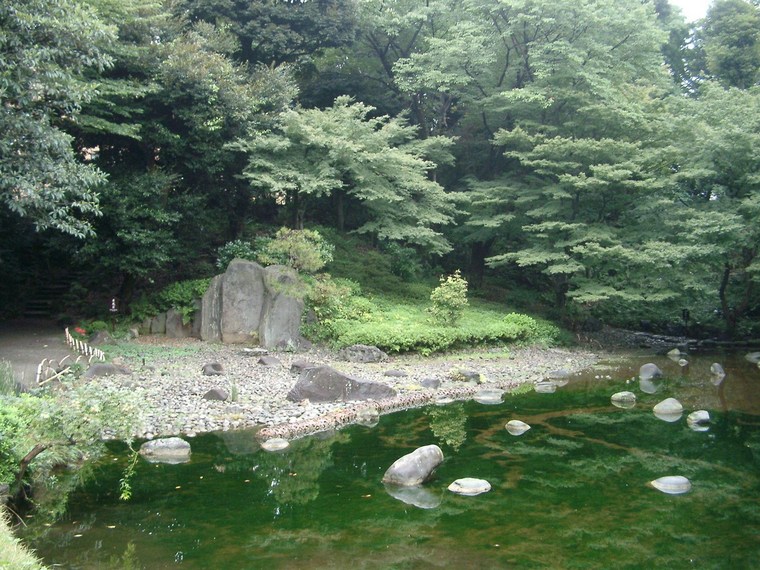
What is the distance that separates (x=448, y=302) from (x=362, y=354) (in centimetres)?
328

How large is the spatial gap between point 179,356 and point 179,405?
14.9ft

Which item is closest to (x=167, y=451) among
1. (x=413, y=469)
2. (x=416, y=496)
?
(x=413, y=469)

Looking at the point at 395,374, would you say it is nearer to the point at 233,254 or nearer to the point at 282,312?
the point at 282,312

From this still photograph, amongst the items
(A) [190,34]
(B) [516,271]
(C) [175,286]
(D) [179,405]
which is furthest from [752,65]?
(D) [179,405]

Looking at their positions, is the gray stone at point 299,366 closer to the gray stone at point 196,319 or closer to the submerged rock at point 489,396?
the submerged rock at point 489,396

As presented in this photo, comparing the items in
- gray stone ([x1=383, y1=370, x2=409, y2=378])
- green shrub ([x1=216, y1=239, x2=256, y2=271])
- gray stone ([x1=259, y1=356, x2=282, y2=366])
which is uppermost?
green shrub ([x1=216, y1=239, x2=256, y2=271])

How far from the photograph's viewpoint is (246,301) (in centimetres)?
1825

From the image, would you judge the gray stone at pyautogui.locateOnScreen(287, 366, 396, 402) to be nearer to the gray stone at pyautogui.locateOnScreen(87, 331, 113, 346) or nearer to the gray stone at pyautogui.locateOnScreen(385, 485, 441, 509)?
the gray stone at pyautogui.locateOnScreen(385, 485, 441, 509)

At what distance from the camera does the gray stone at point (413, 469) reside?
8.41 metres

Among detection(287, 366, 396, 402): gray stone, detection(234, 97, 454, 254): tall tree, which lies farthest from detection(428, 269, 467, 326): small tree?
detection(287, 366, 396, 402): gray stone

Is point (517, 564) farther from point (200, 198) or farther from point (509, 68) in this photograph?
point (509, 68)

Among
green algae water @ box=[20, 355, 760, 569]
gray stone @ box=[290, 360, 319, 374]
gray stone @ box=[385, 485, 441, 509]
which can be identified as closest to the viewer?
green algae water @ box=[20, 355, 760, 569]

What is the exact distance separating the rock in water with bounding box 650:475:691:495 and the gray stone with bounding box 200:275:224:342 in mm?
12749

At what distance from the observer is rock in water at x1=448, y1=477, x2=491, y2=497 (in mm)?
8117
